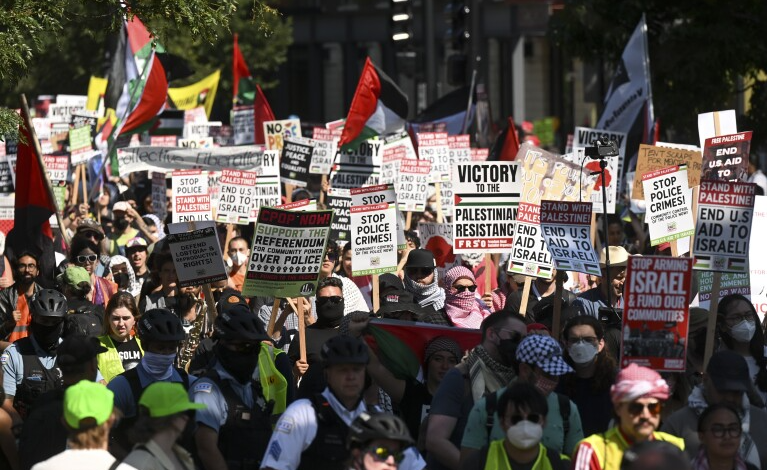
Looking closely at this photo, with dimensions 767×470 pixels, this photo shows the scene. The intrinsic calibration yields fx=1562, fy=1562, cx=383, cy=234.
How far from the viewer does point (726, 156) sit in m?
12.1

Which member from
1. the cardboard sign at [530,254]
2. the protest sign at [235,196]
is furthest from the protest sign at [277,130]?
the cardboard sign at [530,254]

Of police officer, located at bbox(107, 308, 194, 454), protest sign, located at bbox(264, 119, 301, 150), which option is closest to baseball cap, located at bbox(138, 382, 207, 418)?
police officer, located at bbox(107, 308, 194, 454)

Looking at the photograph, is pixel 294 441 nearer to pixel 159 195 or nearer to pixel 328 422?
pixel 328 422

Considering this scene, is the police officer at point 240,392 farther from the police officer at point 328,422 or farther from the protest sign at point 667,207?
the protest sign at point 667,207

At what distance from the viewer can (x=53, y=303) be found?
8586mm

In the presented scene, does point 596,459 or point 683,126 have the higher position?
point 683,126

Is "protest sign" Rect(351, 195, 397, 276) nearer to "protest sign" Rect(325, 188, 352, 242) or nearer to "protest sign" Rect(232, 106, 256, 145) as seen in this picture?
"protest sign" Rect(325, 188, 352, 242)

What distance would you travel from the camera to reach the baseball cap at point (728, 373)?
7.02 metres

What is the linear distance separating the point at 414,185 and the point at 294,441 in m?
11.5

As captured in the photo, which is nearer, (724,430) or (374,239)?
(724,430)

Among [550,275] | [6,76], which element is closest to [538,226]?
[550,275]

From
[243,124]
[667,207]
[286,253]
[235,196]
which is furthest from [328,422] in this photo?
[243,124]

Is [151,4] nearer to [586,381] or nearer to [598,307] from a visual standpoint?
[598,307]

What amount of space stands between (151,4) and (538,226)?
3422mm
